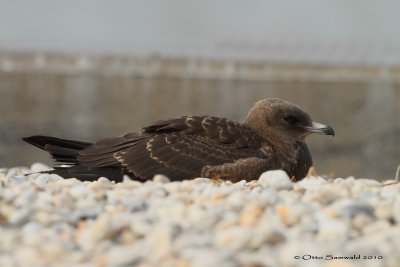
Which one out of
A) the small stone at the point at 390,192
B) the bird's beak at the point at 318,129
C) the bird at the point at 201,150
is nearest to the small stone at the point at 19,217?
the small stone at the point at 390,192

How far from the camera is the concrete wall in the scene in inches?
1426

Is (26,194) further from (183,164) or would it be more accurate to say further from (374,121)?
(374,121)

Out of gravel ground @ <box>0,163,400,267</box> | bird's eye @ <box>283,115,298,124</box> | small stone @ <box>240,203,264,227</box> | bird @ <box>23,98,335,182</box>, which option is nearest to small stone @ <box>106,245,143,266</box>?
gravel ground @ <box>0,163,400,267</box>

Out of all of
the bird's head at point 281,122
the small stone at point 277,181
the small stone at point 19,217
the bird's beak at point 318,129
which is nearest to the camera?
the small stone at point 19,217

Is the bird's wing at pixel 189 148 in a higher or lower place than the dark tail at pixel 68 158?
higher

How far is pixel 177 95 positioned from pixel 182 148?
2935 centimetres

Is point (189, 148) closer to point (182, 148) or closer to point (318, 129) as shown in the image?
point (182, 148)

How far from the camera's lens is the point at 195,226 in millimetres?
5023

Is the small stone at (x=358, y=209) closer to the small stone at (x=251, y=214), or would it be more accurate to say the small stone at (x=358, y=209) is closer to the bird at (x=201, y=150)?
the small stone at (x=251, y=214)

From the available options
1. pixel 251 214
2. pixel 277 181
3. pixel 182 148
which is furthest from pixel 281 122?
pixel 251 214

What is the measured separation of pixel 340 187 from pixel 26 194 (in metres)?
1.89

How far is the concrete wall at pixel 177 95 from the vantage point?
36219 mm

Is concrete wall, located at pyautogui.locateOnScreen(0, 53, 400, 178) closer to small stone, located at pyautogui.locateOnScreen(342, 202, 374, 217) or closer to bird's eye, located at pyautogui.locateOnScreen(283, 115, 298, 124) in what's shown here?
bird's eye, located at pyautogui.locateOnScreen(283, 115, 298, 124)

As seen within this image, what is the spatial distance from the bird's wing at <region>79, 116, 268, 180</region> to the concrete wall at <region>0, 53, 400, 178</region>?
89.4 feet
